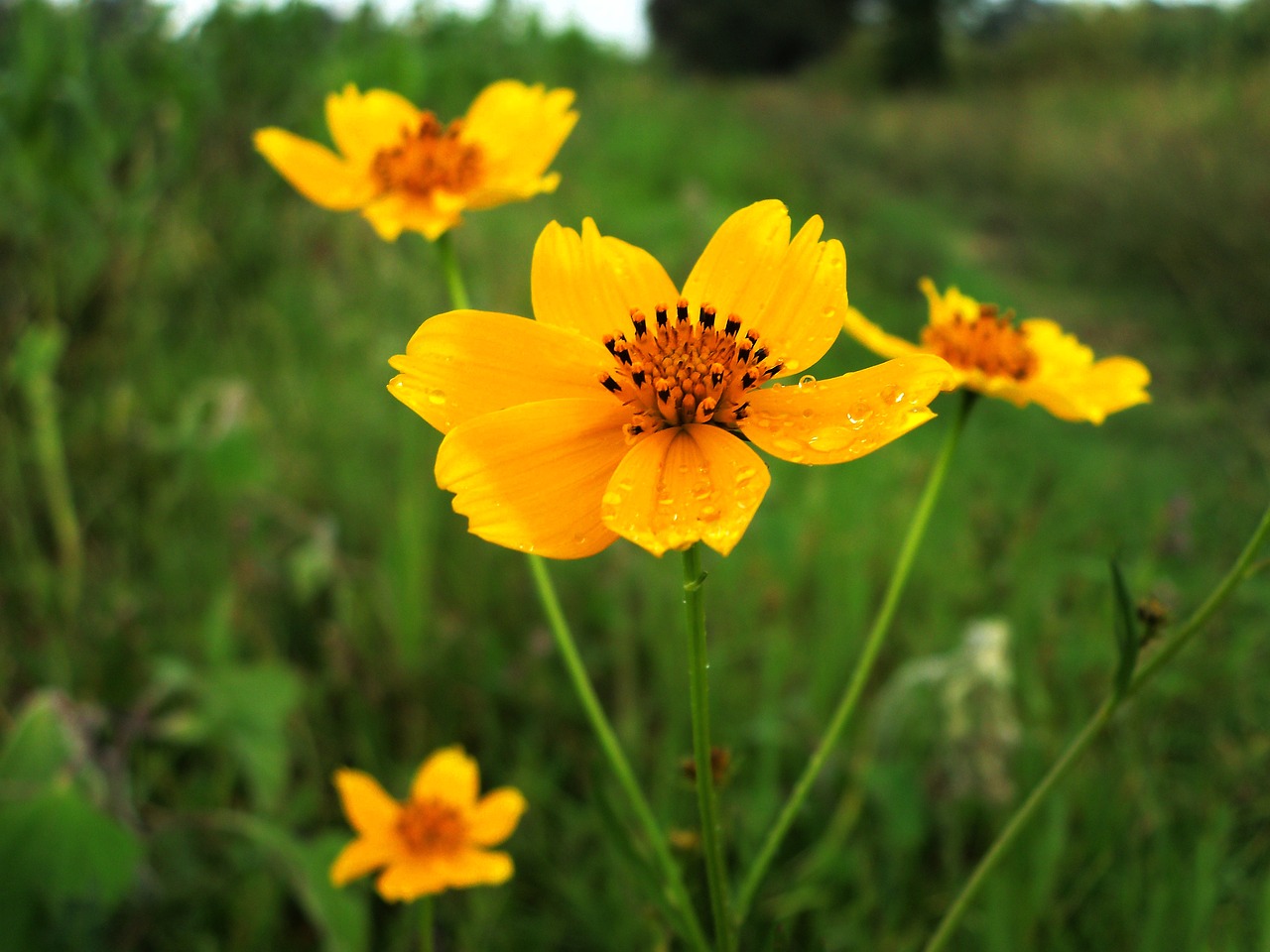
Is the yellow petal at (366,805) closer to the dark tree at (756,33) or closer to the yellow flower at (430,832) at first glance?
the yellow flower at (430,832)

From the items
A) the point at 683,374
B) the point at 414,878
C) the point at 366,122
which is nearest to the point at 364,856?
the point at 414,878

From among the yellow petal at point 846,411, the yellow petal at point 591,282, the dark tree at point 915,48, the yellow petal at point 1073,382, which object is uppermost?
the dark tree at point 915,48

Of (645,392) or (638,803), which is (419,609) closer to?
(638,803)

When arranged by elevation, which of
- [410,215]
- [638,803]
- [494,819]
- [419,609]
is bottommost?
[419,609]

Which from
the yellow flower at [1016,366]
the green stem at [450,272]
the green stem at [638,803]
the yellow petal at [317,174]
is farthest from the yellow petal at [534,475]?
the yellow petal at [317,174]

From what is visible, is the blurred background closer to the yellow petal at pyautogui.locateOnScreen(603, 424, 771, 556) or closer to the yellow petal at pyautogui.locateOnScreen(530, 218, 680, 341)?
the yellow petal at pyautogui.locateOnScreen(603, 424, 771, 556)

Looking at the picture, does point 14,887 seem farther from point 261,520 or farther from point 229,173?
point 229,173

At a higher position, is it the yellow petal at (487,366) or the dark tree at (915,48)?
the dark tree at (915,48)

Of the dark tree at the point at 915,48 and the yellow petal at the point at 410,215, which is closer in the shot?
the yellow petal at the point at 410,215
